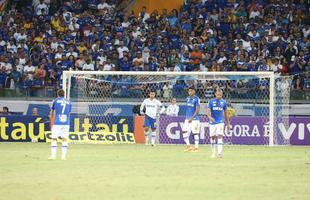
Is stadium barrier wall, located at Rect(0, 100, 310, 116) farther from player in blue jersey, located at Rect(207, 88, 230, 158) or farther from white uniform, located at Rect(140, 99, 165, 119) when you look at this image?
player in blue jersey, located at Rect(207, 88, 230, 158)

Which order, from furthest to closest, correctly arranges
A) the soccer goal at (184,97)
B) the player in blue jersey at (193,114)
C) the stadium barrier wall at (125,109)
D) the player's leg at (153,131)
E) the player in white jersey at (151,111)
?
1. the stadium barrier wall at (125,109)
2. the soccer goal at (184,97)
3. the player in white jersey at (151,111)
4. the player's leg at (153,131)
5. the player in blue jersey at (193,114)

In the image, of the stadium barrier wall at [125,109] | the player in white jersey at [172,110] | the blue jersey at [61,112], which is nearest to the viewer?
the blue jersey at [61,112]

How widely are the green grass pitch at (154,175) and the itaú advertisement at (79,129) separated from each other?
17.9 ft

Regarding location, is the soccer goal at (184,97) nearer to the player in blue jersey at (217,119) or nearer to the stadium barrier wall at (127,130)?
the stadium barrier wall at (127,130)

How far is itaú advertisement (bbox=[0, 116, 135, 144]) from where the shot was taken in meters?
32.7

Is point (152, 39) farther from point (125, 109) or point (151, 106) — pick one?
point (151, 106)

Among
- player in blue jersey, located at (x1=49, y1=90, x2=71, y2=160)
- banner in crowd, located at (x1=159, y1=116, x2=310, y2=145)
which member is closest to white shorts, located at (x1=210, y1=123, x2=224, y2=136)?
player in blue jersey, located at (x1=49, y1=90, x2=71, y2=160)

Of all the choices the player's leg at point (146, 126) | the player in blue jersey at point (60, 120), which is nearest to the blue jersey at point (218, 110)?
the player in blue jersey at point (60, 120)

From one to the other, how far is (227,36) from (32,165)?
19.3 meters

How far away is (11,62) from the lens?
120 feet

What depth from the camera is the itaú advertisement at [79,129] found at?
107ft

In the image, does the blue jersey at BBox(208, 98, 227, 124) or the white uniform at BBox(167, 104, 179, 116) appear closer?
the blue jersey at BBox(208, 98, 227, 124)

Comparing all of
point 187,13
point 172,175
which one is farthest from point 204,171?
point 187,13

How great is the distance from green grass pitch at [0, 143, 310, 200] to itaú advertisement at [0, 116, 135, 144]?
5.44 meters
